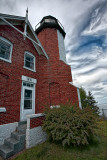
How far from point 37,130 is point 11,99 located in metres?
2.66

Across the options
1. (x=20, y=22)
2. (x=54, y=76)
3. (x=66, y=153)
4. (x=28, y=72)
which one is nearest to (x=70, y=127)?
(x=66, y=153)

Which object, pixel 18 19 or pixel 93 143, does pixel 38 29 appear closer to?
pixel 18 19

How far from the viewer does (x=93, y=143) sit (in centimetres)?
439

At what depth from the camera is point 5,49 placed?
248 inches

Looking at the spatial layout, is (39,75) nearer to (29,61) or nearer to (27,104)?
(29,61)

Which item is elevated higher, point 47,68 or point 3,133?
point 47,68

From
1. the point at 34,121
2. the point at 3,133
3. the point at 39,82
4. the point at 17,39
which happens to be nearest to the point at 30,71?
the point at 39,82

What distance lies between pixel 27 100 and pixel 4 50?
4208 millimetres

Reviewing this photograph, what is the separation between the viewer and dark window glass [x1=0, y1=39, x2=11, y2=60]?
→ 605 cm

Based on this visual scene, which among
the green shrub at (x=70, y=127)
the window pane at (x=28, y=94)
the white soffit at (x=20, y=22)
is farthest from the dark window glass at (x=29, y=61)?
the green shrub at (x=70, y=127)

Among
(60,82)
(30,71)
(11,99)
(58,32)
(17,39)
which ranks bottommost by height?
(11,99)

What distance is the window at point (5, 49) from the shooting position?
6.04 meters

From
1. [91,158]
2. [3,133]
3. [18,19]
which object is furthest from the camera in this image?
[18,19]

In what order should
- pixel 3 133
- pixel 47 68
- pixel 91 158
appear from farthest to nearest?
pixel 47 68, pixel 3 133, pixel 91 158
